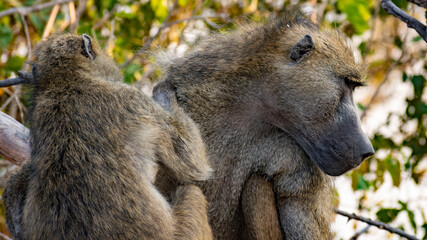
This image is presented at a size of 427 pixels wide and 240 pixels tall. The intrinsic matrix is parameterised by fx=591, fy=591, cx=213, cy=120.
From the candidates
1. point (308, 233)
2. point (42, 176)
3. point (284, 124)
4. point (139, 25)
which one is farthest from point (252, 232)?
point (139, 25)

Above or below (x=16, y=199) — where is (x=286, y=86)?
above

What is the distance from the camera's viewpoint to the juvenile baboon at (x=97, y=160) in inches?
95.0

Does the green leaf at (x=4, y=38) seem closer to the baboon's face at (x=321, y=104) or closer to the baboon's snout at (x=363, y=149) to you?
the baboon's face at (x=321, y=104)

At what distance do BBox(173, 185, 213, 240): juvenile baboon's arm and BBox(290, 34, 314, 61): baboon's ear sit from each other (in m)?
0.84

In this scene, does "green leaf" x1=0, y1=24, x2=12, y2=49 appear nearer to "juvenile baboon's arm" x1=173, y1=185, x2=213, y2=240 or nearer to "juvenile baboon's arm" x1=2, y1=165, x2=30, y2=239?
"juvenile baboon's arm" x1=2, y1=165, x2=30, y2=239

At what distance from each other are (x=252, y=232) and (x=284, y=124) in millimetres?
578

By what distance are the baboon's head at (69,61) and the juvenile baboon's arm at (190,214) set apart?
2.42 feet

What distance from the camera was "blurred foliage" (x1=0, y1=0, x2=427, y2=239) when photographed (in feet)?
14.9

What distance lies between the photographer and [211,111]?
3119mm

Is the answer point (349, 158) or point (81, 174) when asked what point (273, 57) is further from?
point (81, 174)

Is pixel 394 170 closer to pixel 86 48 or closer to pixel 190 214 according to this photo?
pixel 190 214

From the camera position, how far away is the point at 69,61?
2.94m

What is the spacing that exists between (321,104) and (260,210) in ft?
→ 2.01

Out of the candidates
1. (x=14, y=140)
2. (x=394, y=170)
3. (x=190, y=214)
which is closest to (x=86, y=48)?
(x=14, y=140)
